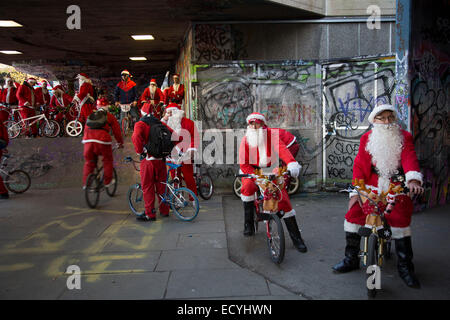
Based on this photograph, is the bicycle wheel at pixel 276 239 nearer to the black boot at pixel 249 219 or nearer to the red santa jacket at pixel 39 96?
the black boot at pixel 249 219

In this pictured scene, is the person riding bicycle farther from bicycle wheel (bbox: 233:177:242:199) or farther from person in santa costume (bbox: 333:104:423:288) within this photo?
person in santa costume (bbox: 333:104:423:288)

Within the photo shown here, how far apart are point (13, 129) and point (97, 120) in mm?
7126

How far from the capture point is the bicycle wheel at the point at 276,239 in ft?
14.6

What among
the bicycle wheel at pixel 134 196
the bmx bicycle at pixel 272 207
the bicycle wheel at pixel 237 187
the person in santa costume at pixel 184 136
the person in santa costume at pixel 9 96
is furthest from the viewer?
the person in santa costume at pixel 9 96

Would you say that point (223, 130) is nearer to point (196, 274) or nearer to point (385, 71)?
point (385, 71)

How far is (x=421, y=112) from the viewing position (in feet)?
22.0

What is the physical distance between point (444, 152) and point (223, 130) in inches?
172

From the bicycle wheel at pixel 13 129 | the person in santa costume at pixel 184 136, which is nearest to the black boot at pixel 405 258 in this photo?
the person in santa costume at pixel 184 136

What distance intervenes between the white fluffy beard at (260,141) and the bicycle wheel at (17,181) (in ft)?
20.3

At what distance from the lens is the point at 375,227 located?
12.3ft

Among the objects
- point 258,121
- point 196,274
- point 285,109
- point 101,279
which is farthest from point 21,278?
point 285,109

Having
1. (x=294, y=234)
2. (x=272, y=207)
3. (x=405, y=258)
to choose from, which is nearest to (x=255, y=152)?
(x=272, y=207)

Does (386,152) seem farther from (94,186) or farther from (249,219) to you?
(94,186)

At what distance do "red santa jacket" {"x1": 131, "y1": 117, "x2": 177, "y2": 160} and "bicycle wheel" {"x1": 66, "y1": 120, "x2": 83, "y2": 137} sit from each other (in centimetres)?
768
